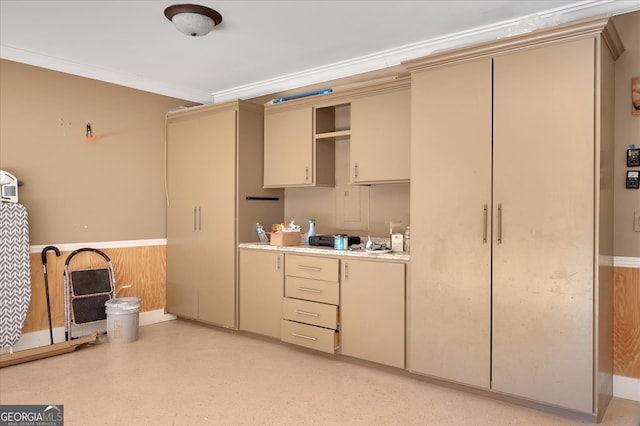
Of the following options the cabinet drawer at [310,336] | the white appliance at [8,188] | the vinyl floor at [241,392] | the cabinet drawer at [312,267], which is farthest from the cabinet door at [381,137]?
the white appliance at [8,188]

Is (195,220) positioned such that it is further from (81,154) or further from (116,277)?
(81,154)

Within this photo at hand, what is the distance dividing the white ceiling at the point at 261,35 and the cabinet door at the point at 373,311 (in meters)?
1.66

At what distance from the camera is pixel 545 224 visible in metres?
2.47

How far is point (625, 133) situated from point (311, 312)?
7.98 ft

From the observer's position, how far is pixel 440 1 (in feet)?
8.79

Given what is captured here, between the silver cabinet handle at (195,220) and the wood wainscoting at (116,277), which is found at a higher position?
the silver cabinet handle at (195,220)

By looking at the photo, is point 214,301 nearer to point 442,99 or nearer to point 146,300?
point 146,300

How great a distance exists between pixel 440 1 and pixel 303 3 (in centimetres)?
83

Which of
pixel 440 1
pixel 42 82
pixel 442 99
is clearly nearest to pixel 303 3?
pixel 440 1

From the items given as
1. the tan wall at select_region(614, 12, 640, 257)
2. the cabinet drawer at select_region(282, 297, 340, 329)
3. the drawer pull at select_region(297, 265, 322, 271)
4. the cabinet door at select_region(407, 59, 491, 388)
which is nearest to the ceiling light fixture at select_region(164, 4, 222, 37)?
the cabinet door at select_region(407, 59, 491, 388)

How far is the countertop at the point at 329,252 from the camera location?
3.10 metres

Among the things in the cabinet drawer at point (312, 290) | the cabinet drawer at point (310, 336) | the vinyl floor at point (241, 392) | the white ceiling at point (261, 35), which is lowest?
the vinyl floor at point (241, 392)

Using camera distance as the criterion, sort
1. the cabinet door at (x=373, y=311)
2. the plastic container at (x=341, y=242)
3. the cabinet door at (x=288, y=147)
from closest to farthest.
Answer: the cabinet door at (x=373, y=311)
the plastic container at (x=341, y=242)
the cabinet door at (x=288, y=147)

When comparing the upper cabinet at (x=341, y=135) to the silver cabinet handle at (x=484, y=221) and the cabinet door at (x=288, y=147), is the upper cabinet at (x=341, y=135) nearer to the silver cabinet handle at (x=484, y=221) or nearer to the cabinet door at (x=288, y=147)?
the cabinet door at (x=288, y=147)
